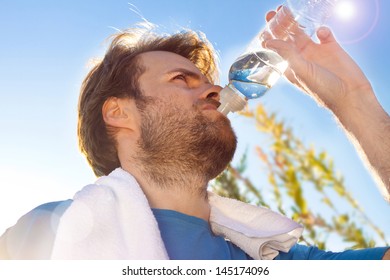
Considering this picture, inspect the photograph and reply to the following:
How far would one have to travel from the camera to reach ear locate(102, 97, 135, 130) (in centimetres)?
196

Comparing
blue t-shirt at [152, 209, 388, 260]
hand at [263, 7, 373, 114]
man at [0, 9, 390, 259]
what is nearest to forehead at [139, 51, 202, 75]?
man at [0, 9, 390, 259]

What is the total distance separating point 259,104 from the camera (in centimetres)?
241

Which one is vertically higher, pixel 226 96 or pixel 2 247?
pixel 226 96

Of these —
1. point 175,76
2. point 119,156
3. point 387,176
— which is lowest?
point 387,176

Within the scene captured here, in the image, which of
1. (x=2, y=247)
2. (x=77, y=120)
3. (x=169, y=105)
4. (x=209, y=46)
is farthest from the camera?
(x=209, y=46)

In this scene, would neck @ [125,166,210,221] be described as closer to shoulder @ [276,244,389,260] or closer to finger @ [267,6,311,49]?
shoulder @ [276,244,389,260]

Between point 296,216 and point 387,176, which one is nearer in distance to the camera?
Answer: point 387,176

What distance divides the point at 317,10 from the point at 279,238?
3.61ft

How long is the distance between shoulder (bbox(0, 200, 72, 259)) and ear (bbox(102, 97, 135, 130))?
1.86 feet

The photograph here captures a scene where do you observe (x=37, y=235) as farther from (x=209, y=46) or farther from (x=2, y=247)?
(x=209, y=46)

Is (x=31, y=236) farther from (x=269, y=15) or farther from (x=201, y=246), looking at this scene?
(x=269, y=15)

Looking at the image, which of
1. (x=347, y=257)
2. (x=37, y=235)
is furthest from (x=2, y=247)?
(x=347, y=257)

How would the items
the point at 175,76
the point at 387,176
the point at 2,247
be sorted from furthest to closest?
1. the point at 175,76
2. the point at 387,176
3. the point at 2,247

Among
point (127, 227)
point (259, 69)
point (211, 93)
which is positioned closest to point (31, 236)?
point (127, 227)
